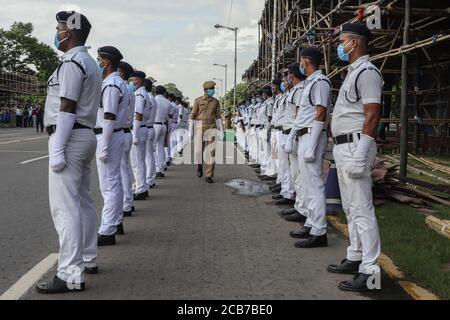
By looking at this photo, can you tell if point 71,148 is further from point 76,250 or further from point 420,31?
point 420,31

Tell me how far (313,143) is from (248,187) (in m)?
5.36

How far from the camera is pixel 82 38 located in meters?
4.70

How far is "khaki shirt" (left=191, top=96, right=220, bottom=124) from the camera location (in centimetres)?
1234

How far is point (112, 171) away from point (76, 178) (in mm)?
1771

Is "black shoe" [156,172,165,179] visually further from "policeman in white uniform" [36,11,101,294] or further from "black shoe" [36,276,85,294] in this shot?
"black shoe" [36,276,85,294]

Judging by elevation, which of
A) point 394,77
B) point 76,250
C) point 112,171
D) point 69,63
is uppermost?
point 394,77

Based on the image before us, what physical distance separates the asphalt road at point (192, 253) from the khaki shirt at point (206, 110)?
2.90 meters

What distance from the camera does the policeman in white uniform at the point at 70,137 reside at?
4387 mm

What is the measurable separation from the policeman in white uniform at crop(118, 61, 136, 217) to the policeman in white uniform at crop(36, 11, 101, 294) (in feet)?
6.40

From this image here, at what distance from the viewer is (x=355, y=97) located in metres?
4.75

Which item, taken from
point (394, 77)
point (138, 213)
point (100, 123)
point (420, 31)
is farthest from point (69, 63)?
point (394, 77)

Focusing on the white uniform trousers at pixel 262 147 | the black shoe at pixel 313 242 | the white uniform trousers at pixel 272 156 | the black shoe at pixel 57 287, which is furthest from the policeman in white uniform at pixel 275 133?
the black shoe at pixel 57 287

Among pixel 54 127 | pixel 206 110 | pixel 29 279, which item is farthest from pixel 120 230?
pixel 206 110

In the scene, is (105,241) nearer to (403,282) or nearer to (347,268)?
(347,268)
